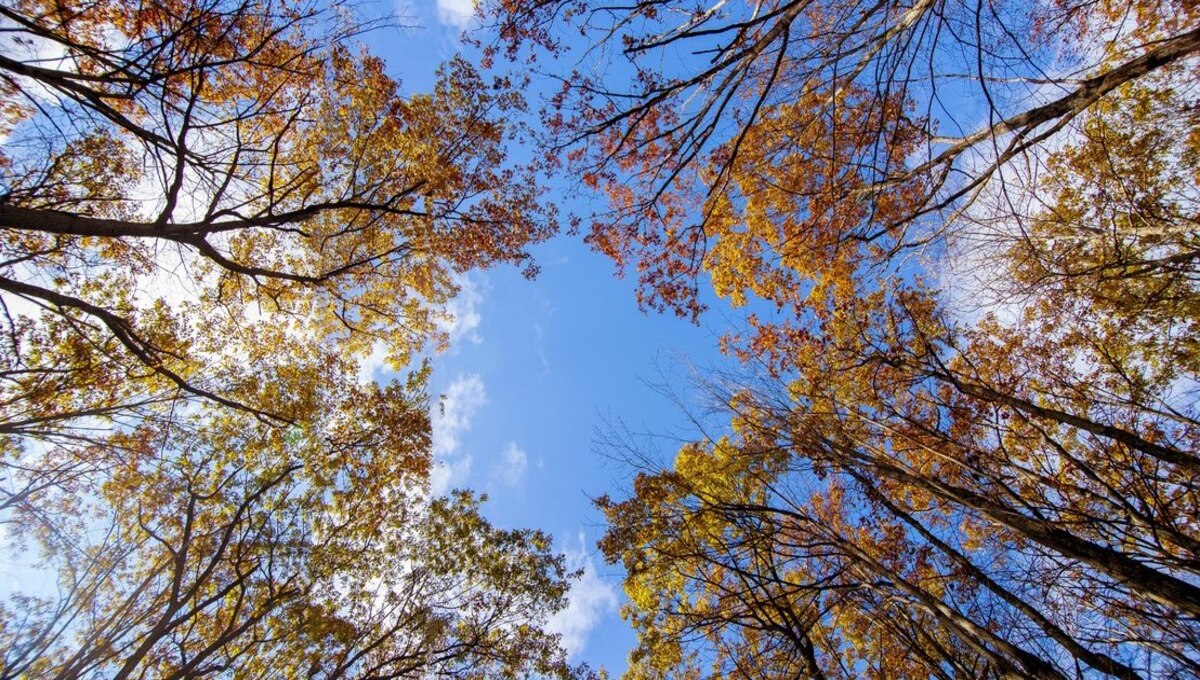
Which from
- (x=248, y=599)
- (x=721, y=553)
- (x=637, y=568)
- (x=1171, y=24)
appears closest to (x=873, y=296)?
(x=1171, y=24)

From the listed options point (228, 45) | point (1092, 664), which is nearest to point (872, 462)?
point (1092, 664)

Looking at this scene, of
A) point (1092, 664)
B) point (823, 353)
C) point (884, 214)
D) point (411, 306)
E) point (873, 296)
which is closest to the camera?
point (1092, 664)

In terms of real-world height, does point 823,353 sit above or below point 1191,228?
above

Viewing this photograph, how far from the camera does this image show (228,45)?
5895 millimetres

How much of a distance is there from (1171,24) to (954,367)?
201 inches

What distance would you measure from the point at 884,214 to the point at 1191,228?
3.12 meters

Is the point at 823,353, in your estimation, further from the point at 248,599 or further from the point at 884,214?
the point at 248,599

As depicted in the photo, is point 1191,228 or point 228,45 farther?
point 228,45

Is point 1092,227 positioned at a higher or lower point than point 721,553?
higher

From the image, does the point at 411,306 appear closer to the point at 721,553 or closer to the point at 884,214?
the point at 721,553

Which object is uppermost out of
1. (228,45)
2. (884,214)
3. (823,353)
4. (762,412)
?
(228,45)

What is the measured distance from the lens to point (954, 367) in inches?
324

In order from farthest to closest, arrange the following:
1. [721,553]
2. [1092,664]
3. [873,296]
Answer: [873,296]
[721,553]
[1092,664]

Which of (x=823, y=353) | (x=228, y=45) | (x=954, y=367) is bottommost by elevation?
(x=954, y=367)
